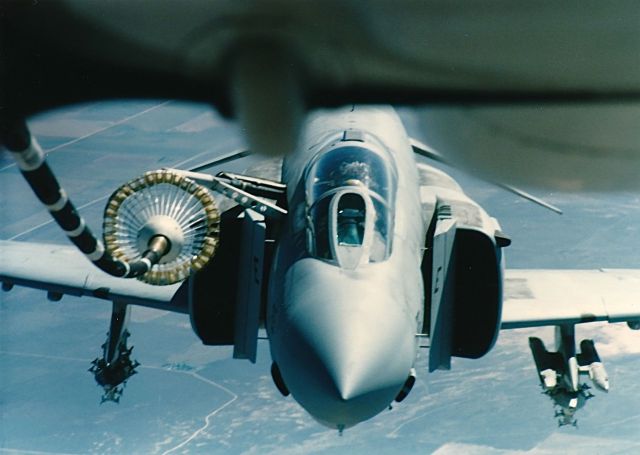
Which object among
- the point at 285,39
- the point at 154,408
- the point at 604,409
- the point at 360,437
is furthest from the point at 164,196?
the point at 604,409

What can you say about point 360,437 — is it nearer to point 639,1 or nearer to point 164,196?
point 164,196

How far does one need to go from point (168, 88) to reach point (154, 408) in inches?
2247


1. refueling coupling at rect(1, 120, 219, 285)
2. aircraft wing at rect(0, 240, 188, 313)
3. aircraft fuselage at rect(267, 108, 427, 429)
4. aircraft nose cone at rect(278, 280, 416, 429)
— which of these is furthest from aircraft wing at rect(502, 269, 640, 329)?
refueling coupling at rect(1, 120, 219, 285)

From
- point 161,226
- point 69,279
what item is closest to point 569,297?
point 69,279

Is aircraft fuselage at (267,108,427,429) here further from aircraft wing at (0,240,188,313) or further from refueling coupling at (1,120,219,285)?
aircraft wing at (0,240,188,313)

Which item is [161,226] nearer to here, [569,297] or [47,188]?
[47,188]

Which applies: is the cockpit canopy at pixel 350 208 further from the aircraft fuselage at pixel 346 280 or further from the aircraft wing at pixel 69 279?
the aircraft wing at pixel 69 279

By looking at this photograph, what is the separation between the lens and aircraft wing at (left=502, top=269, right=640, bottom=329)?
40.1 feet

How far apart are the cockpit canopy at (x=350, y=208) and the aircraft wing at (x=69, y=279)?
13.2ft

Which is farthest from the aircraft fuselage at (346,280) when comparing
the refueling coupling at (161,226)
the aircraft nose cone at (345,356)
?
the refueling coupling at (161,226)

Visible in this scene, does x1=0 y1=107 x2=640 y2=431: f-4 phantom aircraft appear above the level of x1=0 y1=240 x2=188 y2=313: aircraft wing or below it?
above

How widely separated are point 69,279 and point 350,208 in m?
6.06

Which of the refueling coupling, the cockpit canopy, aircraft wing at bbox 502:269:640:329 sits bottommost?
aircraft wing at bbox 502:269:640:329

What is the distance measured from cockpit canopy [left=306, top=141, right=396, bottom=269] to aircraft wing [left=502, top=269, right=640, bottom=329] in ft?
14.3
